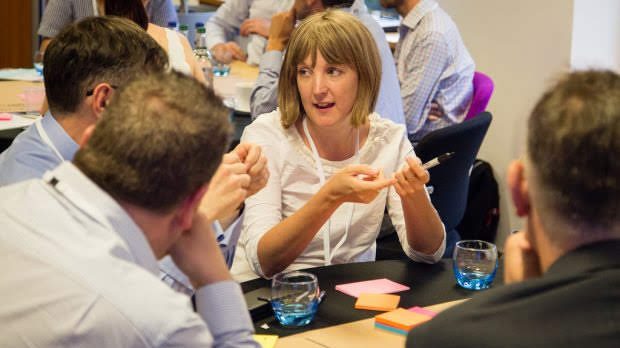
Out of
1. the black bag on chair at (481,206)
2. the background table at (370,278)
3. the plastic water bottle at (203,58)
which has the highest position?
the background table at (370,278)

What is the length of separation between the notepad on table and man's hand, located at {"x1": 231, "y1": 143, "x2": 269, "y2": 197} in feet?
1.54

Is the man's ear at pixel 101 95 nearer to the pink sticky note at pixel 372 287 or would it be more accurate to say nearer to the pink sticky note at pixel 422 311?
the pink sticky note at pixel 372 287

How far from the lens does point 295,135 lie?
8.76 feet

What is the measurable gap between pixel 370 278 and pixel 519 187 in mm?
915

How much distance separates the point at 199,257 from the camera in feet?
4.80

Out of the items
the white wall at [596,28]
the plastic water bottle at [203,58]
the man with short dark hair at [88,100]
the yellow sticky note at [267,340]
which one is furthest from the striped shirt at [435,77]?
the yellow sticky note at [267,340]

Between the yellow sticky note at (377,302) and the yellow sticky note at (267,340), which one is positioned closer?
the yellow sticky note at (267,340)

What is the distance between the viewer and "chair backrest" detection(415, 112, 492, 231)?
317cm

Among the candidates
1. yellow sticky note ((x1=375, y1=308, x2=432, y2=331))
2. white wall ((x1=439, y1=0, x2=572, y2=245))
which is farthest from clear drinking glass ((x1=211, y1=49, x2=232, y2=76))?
yellow sticky note ((x1=375, y1=308, x2=432, y2=331))

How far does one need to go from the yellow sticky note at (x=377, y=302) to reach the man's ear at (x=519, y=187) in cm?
70

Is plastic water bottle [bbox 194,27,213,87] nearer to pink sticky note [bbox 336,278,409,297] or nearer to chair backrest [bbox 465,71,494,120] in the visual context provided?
chair backrest [bbox 465,71,494,120]

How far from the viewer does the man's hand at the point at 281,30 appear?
3955 mm

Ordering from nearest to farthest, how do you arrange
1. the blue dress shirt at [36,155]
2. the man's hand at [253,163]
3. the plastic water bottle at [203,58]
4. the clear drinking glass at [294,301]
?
the clear drinking glass at [294,301] → the blue dress shirt at [36,155] → the man's hand at [253,163] → the plastic water bottle at [203,58]

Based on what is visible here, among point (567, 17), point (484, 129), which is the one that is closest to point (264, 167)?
point (484, 129)
